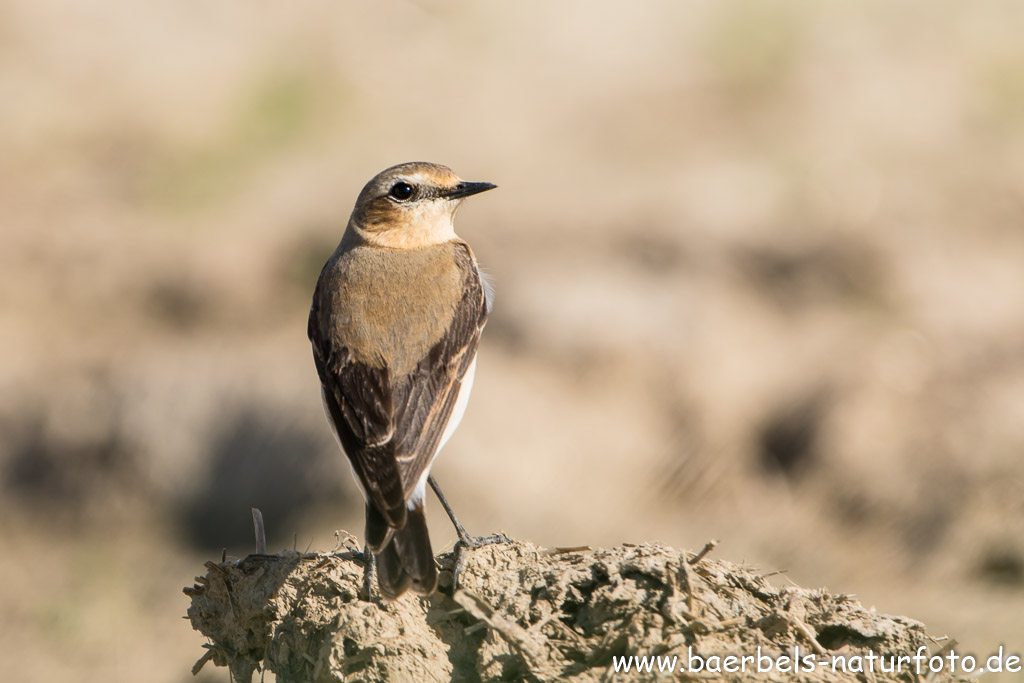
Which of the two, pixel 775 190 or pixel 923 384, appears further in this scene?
pixel 775 190

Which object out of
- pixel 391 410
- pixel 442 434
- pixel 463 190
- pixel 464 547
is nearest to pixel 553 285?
pixel 463 190

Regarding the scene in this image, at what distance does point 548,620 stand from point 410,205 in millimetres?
3455

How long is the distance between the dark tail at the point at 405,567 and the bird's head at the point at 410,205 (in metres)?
2.83

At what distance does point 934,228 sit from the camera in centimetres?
1767

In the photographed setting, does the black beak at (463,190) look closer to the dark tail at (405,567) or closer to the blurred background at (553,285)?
the dark tail at (405,567)

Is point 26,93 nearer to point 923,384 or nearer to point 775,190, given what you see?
point 775,190

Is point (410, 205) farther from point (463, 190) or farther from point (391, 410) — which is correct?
point (391, 410)

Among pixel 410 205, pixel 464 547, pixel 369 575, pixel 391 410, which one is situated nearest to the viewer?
pixel 369 575

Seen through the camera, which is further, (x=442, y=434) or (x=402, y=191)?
(x=402, y=191)

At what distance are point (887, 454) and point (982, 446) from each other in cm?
99

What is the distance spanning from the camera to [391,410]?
6.66 meters

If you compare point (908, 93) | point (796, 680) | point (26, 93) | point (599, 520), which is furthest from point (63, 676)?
point (908, 93)

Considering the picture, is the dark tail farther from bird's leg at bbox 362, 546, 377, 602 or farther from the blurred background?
the blurred background

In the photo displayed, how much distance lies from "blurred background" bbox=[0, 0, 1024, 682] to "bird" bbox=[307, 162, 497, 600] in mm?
4213
